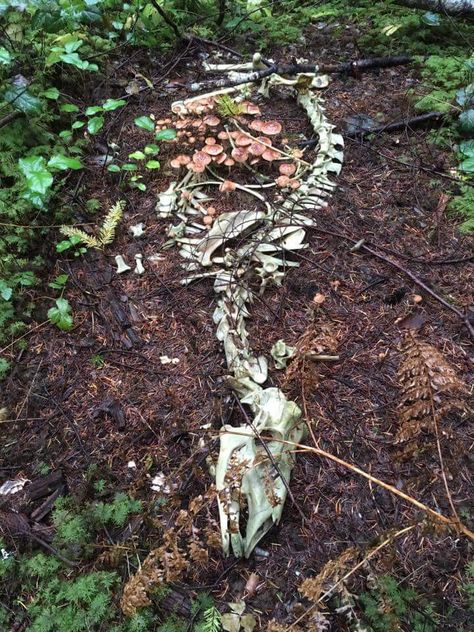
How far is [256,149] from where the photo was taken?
12.9 ft

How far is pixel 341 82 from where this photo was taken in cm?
499

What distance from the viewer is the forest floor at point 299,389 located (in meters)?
2.25

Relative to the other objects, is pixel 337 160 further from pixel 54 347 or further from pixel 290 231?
pixel 54 347

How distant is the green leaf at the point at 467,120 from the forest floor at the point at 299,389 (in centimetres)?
32

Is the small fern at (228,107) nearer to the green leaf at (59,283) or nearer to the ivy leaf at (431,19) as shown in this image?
the green leaf at (59,283)

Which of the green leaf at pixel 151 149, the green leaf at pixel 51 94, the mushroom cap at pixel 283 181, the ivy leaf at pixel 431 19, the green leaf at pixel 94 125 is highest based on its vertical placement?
the green leaf at pixel 51 94


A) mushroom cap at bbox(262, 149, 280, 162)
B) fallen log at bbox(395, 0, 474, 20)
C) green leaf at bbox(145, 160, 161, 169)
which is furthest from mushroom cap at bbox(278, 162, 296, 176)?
fallen log at bbox(395, 0, 474, 20)

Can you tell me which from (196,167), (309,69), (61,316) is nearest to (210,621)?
(61,316)

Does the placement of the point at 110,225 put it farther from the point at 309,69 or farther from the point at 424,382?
the point at 309,69

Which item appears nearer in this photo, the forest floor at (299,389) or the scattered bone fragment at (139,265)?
the forest floor at (299,389)

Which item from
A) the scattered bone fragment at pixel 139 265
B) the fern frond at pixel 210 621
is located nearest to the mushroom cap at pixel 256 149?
the scattered bone fragment at pixel 139 265

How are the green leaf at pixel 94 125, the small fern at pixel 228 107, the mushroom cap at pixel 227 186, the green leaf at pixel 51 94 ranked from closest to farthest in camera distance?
1. the green leaf at pixel 94 125
2. the mushroom cap at pixel 227 186
3. the green leaf at pixel 51 94
4. the small fern at pixel 228 107

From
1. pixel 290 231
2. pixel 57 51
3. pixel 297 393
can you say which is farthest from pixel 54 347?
pixel 57 51

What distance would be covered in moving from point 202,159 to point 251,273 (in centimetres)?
118
